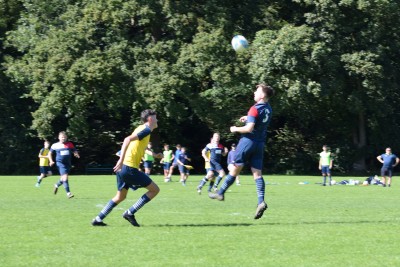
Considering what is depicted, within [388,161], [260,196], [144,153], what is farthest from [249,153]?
[388,161]

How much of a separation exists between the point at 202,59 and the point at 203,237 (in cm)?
3130

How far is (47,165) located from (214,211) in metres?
16.0

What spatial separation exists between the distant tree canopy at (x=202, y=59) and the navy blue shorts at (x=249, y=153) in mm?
27564

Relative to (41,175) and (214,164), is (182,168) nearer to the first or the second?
(41,175)

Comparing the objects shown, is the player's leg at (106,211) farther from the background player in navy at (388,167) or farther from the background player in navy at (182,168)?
the background player in navy at (388,167)

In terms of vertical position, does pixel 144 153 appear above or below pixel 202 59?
below

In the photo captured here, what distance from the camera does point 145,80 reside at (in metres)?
42.4

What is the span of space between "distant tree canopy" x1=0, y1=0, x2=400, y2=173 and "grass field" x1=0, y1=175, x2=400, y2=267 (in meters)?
24.5

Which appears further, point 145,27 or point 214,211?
point 145,27

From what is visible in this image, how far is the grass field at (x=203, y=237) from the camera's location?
9297mm

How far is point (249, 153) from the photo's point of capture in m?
13.6

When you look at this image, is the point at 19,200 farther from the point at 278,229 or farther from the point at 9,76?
the point at 9,76

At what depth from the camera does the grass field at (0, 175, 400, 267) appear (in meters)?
9.30

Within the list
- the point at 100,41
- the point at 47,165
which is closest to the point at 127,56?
the point at 100,41
